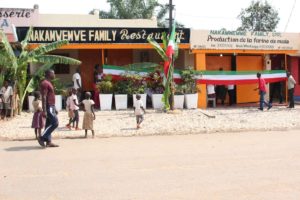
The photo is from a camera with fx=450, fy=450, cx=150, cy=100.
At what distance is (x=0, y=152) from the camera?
9414 mm

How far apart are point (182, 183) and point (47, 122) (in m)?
4.41

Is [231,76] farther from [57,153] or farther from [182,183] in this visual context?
[182,183]

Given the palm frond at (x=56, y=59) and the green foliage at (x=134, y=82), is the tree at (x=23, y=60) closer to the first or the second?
the palm frond at (x=56, y=59)

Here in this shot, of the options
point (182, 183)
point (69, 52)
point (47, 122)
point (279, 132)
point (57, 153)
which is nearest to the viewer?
point (182, 183)

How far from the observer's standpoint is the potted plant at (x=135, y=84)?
17344 millimetres

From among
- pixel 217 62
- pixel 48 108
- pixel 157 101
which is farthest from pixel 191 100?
pixel 48 108

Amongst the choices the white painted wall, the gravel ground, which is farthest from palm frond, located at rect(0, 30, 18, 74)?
the white painted wall

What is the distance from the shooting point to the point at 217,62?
21.1 meters

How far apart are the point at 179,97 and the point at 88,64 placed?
5.71 metres

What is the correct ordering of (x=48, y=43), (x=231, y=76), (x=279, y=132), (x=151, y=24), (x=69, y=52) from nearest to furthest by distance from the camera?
(x=279, y=132)
(x=48, y=43)
(x=231, y=76)
(x=69, y=52)
(x=151, y=24)

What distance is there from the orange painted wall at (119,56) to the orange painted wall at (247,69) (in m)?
5.16

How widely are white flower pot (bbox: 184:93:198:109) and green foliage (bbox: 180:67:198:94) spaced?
Answer: 23 centimetres

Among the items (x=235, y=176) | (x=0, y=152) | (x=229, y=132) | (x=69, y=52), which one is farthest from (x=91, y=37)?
(x=235, y=176)

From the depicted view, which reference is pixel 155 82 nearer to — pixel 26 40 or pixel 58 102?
pixel 58 102
